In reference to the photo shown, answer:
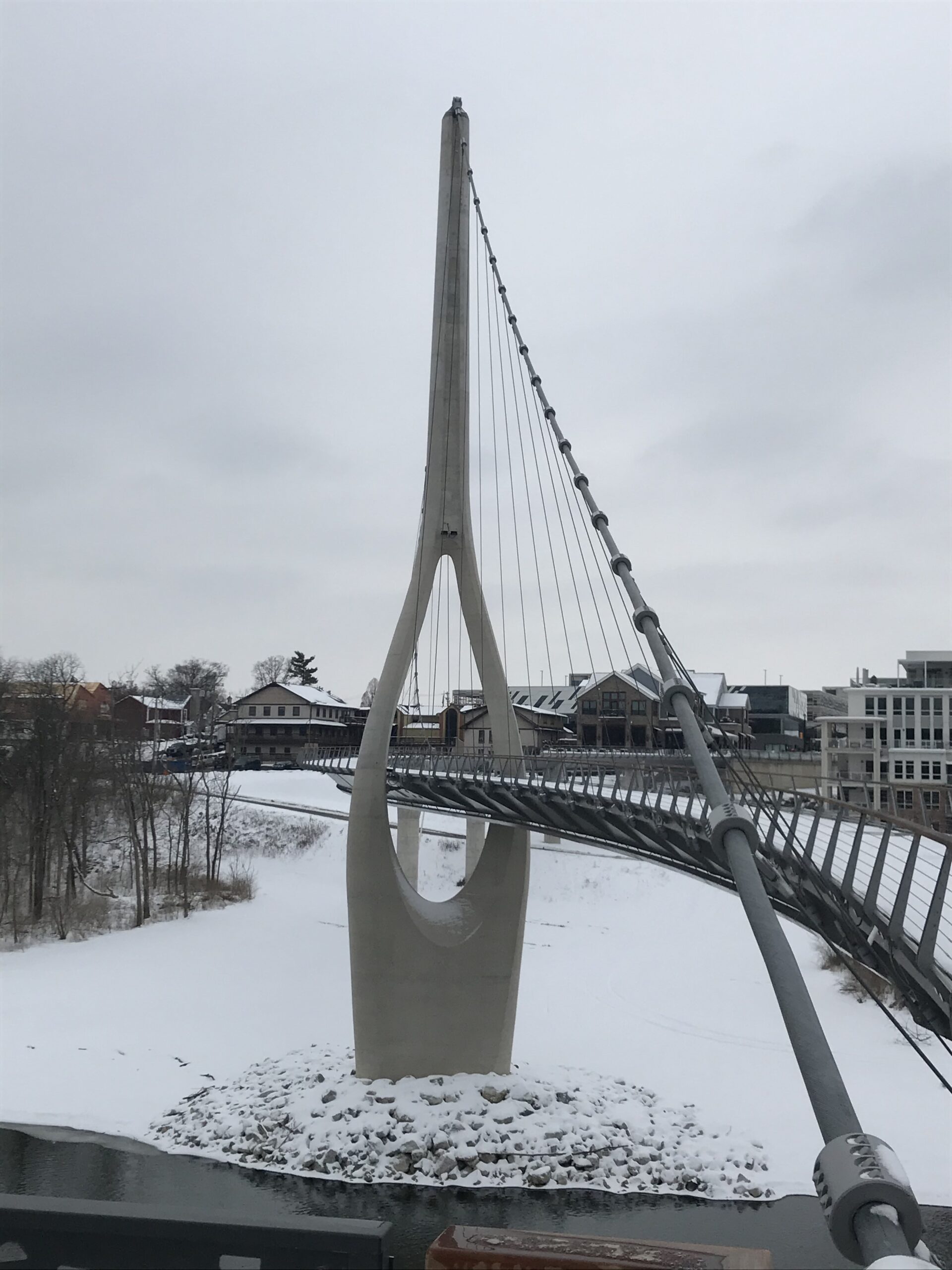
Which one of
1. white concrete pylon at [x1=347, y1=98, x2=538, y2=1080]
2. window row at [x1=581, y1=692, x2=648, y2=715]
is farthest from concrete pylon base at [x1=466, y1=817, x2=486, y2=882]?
window row at [x1=581, y1=692, x2=648, y2=715]

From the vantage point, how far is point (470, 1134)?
50.0 feet

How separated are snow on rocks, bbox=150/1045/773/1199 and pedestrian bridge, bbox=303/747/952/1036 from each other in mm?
4802

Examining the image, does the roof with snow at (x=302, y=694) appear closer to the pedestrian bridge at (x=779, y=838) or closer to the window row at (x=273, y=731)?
the window row at (x=273, y=731)

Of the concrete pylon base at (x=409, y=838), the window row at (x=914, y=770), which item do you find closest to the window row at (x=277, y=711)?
the concrete pylon base at (x=409, y=838)

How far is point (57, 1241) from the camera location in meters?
2.36

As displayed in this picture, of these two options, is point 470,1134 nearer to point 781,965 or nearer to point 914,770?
point 781,965

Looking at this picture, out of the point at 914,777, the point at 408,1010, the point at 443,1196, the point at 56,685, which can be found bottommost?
the point at 443,1196

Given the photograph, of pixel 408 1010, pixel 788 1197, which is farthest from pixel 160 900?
pixel 788 1197

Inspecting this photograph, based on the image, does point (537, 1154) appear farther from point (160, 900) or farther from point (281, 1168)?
point (160, 900)

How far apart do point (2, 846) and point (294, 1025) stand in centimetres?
1590

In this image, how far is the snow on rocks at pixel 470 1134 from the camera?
14398 millimetres

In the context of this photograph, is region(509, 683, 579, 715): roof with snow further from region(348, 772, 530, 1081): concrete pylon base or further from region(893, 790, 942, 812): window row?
region(348, 772, 530, 1081): concrete pylon base

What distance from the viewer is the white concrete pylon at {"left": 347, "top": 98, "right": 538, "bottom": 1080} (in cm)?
1716

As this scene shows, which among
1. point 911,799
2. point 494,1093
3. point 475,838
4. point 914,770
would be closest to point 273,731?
point 914,770
